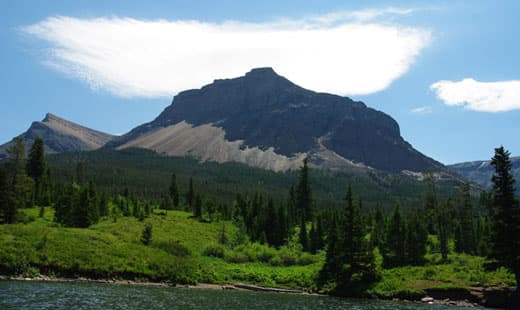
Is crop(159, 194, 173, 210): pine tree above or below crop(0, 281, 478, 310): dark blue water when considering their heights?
above

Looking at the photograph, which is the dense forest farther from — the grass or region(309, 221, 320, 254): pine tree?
the grass

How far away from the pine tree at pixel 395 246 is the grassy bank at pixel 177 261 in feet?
9.77

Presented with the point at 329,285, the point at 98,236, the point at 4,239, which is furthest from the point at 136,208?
the point at 329,285

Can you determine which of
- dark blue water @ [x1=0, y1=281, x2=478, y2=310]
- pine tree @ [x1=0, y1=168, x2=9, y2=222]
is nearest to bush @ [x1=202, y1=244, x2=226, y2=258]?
dark blue water @ [x1=0, y1=281, x2=478, y2=310]

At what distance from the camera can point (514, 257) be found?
58219mm

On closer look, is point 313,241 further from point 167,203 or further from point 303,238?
point 167,203

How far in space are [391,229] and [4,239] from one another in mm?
63161

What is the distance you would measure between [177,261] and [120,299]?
3011 cm

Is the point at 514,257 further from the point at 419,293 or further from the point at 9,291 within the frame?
the point at 9,291

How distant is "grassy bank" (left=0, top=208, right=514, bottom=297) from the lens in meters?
64.1

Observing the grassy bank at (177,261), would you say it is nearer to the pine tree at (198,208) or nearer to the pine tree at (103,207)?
the pine tree at (103,207)

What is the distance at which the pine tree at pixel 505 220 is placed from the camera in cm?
5856

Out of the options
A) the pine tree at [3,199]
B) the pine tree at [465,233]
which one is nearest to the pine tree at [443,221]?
the pine tree at [465,233]

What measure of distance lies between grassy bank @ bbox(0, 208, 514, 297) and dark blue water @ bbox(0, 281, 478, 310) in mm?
7039
